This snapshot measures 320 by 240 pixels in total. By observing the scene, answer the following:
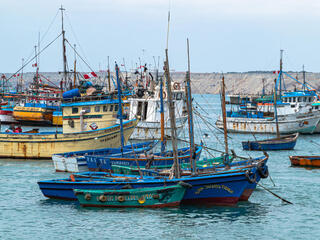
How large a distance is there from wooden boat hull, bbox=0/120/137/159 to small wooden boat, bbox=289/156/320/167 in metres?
14.6

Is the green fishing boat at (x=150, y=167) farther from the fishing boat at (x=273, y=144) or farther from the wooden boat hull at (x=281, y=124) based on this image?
the wooden boat hull at (x=281, y=124)

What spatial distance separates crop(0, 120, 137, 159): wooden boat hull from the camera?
43.8 meters

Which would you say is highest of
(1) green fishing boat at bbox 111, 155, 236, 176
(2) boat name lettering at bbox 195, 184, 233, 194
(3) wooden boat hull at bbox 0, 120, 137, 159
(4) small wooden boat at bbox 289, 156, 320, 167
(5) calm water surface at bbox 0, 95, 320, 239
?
(3) wooden boat hull at bbox 0, 120, 137, 159

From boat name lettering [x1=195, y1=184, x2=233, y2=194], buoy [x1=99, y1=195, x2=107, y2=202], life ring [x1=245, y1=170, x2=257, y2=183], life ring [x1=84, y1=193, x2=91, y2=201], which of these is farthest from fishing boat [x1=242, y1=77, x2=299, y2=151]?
A: life ring [x1=84, y1=193, x2=91, y2=201]

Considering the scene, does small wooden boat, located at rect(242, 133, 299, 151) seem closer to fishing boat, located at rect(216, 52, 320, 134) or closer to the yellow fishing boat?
the yellow fishing boat

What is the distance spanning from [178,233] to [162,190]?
10.6ft

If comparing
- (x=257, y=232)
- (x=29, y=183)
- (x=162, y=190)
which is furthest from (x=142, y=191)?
(x=29, y=183)

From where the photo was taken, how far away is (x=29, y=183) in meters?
35.3

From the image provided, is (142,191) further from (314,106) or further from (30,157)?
(314,106)

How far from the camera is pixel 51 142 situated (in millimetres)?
44156

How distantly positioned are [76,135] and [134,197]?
61.0ft

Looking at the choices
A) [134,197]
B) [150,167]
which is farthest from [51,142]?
[134,197]

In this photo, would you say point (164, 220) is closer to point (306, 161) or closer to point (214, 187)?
point (214, 187)

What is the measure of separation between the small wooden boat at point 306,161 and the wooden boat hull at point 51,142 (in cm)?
1459
